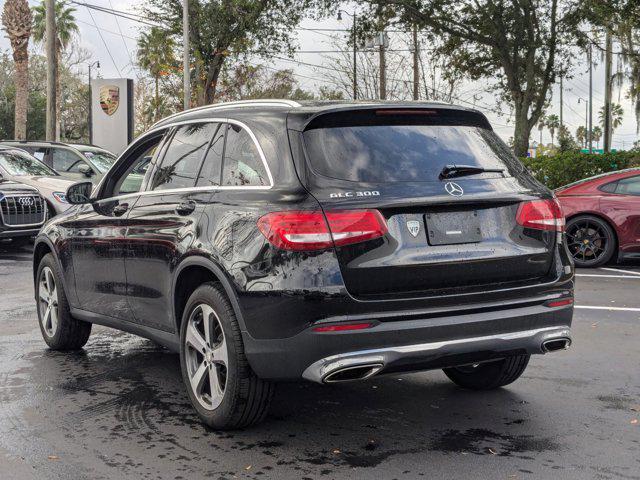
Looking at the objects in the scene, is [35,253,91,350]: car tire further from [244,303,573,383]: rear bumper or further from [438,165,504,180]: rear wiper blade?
[438,165,504,180]: rear wiper blade

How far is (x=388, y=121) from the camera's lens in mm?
4832

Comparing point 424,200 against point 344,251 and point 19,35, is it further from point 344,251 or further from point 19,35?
point 19,35

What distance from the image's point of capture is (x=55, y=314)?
7164 mm

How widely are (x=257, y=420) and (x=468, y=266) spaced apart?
1382 mm

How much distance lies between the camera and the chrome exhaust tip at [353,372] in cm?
429

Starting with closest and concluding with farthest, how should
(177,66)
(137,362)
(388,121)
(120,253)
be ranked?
(388,121), (120,253), (137,362), (177,66)

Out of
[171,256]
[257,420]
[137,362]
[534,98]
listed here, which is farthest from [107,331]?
[534,98]

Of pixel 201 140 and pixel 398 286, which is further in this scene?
pixel 201 140

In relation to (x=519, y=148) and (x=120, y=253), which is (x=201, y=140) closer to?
(x=120, y=253)

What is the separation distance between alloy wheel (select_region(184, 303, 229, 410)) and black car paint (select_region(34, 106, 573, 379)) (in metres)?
0.24

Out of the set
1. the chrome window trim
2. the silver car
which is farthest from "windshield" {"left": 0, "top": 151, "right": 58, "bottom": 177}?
the chrome window trim

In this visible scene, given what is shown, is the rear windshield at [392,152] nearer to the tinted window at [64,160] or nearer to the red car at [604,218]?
the red car at [604,218]

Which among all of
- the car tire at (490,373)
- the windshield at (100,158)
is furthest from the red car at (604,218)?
the windshield at (100,158)

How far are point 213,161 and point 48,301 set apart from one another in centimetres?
270
